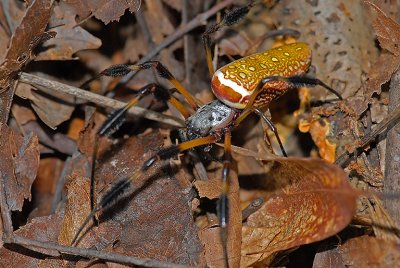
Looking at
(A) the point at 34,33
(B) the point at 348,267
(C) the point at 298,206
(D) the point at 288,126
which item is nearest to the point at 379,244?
(B) the point at 348,267

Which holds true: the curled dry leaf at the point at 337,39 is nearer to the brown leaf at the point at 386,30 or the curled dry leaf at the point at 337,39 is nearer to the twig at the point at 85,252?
the brown leaf at the point at 386,30

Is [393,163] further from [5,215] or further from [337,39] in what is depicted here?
[5,215]

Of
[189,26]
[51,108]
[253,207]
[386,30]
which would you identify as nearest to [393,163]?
[253,207]

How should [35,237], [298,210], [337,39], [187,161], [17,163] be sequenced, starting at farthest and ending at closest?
1. [337,39]
2. [187,161]
3. [17,163]
4. [35,237]
5. [298,210]

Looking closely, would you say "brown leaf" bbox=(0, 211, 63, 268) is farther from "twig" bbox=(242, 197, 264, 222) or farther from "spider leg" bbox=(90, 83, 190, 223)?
"twig" bbox=(242, 197, 264, 222)

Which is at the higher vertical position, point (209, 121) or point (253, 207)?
point (209, 121)

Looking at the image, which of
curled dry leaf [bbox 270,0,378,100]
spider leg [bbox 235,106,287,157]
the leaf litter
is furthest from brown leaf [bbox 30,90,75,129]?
curled dry leaf [bbox 270,0,378,100]
